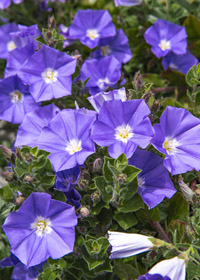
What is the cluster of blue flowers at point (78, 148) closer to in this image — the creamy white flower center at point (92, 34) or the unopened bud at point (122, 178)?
the unopened bud at point (122, 178)

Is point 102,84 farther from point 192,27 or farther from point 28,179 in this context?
point 192,27

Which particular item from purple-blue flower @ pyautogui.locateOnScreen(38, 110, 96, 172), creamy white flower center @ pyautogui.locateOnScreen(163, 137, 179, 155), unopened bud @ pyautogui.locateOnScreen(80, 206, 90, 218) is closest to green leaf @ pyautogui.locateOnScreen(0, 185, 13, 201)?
purple-blue flower @ pyautogui.locateOnScreen(38, 110, 96, 172)

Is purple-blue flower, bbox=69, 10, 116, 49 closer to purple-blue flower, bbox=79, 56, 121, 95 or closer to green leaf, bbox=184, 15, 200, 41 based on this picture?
purple-blue flower, bbox=79, 56, 121, 95

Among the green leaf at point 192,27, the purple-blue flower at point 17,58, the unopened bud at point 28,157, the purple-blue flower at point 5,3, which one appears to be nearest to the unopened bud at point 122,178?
the unopened bud at point 28,157

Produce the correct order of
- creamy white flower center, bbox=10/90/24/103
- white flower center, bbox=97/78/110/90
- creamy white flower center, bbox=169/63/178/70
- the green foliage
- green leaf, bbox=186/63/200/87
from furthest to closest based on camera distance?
creamy white flower center, bbox=169/63/178/70, creamy white flower center, bbox=10/90/24/103, white flower center, bbox=97/78/110/90, green leaf, bbox=186/63/200/87, the green foliage

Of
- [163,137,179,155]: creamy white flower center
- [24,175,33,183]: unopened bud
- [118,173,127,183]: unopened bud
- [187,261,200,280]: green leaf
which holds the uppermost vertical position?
[118,173,127,183]: unopened bud

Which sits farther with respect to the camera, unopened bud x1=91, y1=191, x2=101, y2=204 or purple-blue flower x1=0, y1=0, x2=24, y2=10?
purple-blue flower x1=0, y1=0, x2=24, y2=10

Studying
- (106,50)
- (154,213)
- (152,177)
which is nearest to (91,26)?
(106,50)
